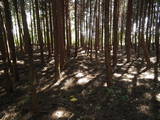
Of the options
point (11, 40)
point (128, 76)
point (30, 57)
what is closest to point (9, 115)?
point (30, 57)

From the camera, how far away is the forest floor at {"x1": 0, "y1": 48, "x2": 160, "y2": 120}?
19.0ft

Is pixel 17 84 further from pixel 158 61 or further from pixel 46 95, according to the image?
pixel 158 61

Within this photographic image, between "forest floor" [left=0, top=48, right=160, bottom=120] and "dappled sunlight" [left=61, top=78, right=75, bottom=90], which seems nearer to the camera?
"forest floor" [left=0, top=48, right=160, bottom=120]

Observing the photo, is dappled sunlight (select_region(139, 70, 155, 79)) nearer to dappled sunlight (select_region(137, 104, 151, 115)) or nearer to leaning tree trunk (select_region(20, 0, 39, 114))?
dappled sunlight (select_region(137, 104, 151, 115))

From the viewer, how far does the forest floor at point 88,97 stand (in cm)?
580

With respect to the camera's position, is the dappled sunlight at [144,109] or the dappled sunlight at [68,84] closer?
the dappled sunlight at [144,109]

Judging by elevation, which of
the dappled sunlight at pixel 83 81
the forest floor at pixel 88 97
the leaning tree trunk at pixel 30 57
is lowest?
the forest floor at pixel 88 97

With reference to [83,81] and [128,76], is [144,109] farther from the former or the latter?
[83,81]

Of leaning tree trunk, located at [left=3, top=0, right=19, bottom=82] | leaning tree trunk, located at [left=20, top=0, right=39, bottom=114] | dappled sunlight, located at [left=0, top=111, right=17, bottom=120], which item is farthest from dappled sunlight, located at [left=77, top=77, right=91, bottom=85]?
dappled sunlight, located at [left=0, top=111, right=17, bottom=120]

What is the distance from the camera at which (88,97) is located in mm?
6820

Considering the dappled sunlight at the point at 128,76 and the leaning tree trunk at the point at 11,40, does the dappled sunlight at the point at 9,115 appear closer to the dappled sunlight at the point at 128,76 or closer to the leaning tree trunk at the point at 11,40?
the leaning tree trunk at the point at 11,40

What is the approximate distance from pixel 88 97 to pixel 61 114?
1.42 meters

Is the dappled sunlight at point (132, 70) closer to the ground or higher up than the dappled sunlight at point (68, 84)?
higher up

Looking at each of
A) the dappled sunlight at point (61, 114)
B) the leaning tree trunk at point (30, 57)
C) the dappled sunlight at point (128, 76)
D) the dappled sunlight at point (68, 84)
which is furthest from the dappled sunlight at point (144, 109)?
the leaning tree trunk at point (30, 57)
